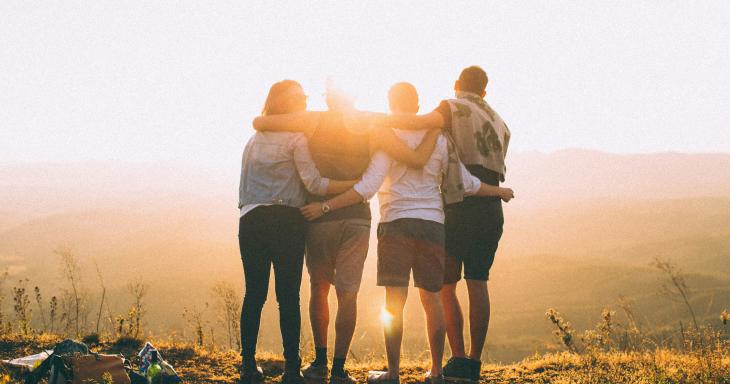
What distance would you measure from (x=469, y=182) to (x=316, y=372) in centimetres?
192

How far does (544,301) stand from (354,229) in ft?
177

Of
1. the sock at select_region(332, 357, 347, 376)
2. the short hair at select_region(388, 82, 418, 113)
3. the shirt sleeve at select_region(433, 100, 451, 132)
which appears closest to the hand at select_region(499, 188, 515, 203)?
the shirt sleeve at select_region(433, 100, 451, 132)

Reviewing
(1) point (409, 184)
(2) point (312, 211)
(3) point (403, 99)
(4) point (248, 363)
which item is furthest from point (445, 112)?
(4) point (248, 363)

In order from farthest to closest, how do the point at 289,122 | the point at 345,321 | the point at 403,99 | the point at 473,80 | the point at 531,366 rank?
the point at 531,366
the point at 473,80
the point at 345,321
the point at 403,99
the point at 289,122

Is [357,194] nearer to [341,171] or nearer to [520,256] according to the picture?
[341,171]

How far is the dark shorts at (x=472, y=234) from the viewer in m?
4.37

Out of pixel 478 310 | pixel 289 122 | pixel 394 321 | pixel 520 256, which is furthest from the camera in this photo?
pixel 520 256

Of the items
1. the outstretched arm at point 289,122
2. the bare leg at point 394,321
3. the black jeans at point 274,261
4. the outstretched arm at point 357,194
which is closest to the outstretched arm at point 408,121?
the outstretched arm at point 357,194

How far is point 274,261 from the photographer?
406 cm

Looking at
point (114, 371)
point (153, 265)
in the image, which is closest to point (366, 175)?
point (114, 371)

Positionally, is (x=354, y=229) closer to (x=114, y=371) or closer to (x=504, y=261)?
(x=114, y=371)

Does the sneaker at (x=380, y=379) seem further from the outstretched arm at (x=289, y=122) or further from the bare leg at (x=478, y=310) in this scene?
the outstretched arm at (x=289, y=122)

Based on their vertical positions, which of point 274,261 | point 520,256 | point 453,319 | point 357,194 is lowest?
point 520,256

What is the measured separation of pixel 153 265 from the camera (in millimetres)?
85062
